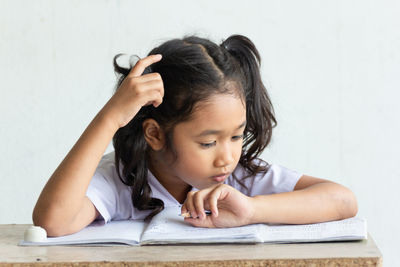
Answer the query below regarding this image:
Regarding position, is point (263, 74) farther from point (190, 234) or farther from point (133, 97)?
point (190, 234)

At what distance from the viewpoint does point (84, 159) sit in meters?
1.14

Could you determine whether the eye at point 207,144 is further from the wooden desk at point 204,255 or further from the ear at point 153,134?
the wooden desk at point 204,255

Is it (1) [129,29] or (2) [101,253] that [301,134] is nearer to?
(1) [129,29]

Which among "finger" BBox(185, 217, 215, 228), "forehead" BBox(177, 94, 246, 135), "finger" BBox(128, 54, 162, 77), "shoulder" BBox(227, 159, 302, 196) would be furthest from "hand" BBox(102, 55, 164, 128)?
"shoulder" BBox(227, 159, 302, 196)

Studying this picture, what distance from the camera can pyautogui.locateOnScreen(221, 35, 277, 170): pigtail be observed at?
141 centimetres

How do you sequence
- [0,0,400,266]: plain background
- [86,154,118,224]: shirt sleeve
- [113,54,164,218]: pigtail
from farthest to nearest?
Answer: [0,0,400,266]: plain background → [113,54,164,218]: pigtail → [86,154,118,224]: shirt sleeve

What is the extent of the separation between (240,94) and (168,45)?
185mm

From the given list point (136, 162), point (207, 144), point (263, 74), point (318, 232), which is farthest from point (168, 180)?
point (263, 74)

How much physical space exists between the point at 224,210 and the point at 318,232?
0.56 feet

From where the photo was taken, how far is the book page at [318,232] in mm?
1023

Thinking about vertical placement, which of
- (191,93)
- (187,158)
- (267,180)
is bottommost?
(267,180)

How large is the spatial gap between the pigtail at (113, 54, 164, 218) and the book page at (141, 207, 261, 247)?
0.18 metres

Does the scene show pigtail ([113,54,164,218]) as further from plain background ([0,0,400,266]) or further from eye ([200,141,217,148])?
plain background ([0,0,400,266])

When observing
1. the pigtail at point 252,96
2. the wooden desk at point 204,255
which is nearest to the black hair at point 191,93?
the pigtail at point 252,96
